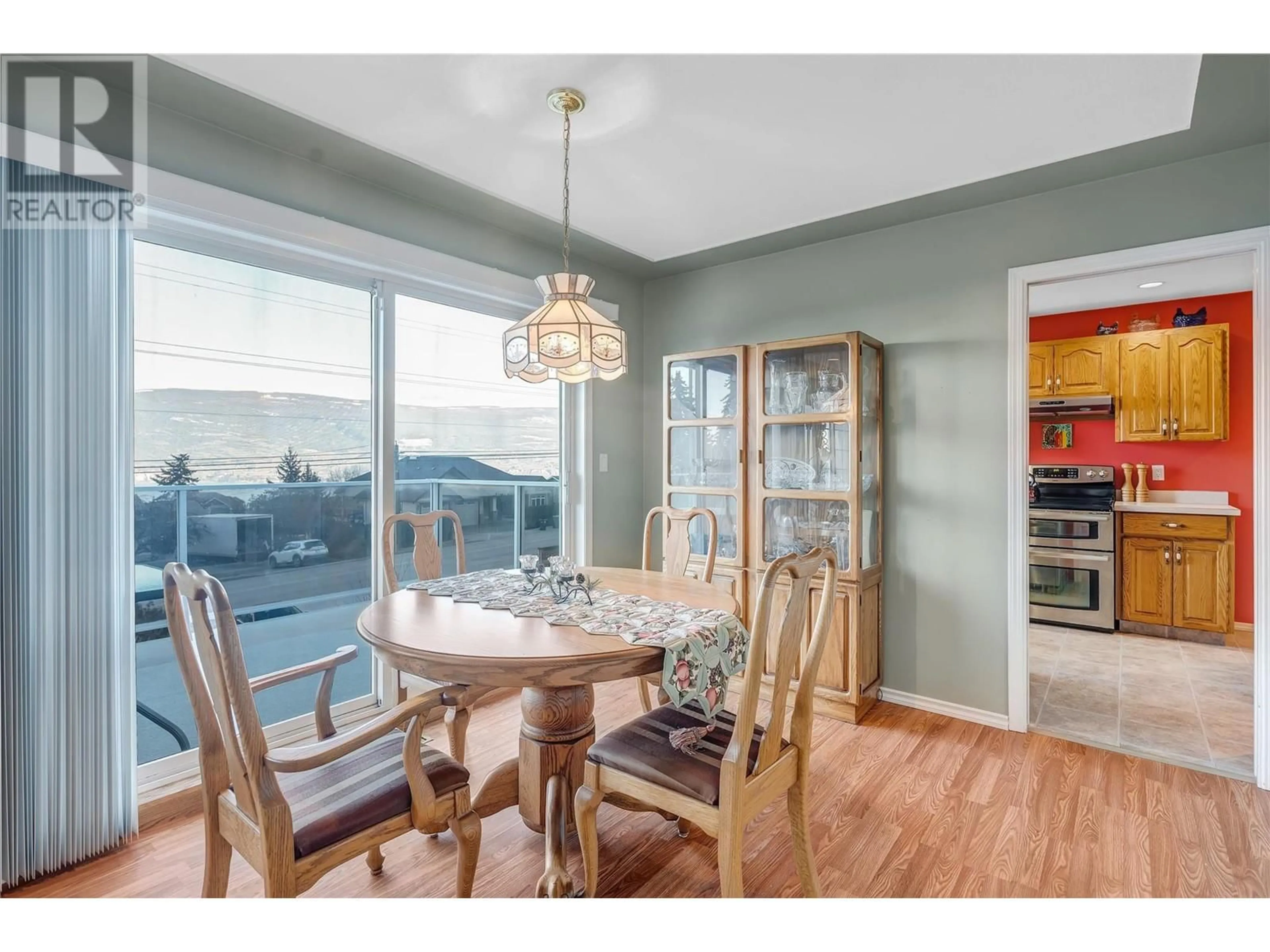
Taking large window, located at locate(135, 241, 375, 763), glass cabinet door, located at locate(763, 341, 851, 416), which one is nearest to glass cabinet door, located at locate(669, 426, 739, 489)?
glass cabinet door, located at locate(763, 341, 851, 416)

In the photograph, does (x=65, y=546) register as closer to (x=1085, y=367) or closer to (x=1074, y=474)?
(x=1074, y=474)

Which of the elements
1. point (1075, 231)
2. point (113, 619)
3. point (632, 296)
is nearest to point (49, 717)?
point (113, 619)

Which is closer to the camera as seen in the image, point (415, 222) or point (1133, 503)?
point (415, 222)

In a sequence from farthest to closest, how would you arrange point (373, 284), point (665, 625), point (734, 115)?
point (373, 284) < point (734, 115) < point (665, 625)

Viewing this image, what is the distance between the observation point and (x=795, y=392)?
3.24 meters

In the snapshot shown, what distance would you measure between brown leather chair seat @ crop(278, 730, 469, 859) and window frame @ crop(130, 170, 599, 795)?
86 centimetres

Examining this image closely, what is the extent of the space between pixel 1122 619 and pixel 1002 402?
275 cm

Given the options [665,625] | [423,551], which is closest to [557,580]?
[665,625]

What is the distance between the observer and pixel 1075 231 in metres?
2.70

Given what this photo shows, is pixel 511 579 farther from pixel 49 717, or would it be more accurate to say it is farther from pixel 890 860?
pixel 890 860

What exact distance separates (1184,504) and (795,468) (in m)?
3.39

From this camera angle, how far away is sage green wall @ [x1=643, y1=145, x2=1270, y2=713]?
8.86 feet

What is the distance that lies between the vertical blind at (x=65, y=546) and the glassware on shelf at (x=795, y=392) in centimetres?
276

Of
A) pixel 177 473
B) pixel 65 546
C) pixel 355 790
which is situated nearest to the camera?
pixel 355 790
